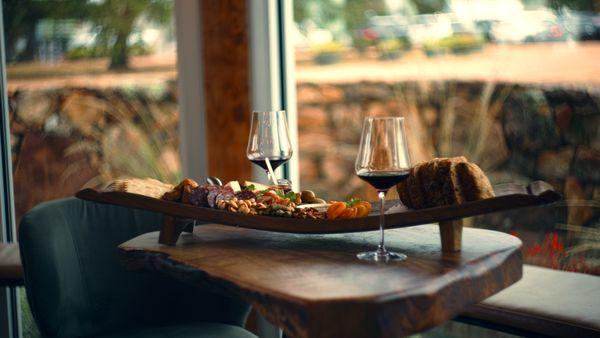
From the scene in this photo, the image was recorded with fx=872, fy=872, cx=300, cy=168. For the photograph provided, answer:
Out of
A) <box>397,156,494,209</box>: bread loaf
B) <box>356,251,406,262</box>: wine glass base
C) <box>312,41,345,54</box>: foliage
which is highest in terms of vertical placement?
<box>312,41,345,54</box>: foliage

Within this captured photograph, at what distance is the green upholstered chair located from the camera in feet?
7.18

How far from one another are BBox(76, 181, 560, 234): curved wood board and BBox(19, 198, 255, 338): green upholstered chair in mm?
249

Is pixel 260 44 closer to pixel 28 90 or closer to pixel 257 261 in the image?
pixel 28 90

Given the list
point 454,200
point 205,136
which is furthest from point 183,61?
point 454,200

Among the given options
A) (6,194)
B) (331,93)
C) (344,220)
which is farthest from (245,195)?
(6,194)

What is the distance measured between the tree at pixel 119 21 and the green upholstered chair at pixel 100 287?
54.6 inches

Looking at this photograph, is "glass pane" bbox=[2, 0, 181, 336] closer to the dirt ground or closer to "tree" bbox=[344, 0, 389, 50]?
the dirt ground

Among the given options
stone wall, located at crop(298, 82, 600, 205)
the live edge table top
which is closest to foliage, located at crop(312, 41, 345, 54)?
stone wall, located at crop(298, 82, 600, 205)

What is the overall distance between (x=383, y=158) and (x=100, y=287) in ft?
3.14

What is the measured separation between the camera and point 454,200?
1.83 metres

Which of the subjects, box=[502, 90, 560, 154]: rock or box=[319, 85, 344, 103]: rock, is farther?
box=[319, 85, 344, 103]: rock

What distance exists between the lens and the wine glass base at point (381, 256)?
70.8 inches

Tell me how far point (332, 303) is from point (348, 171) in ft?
5.53

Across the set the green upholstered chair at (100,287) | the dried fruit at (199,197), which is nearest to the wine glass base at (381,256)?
the dried fruit at (199,197)
